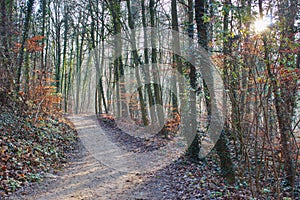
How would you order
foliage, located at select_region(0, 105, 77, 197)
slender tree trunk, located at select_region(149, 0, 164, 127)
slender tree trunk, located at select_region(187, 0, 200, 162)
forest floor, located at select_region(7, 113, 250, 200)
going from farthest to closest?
slender tree trunk, located at select_region(149, 0, 164, 127) → slender tree trunk, located at select_region(187, 0, 200, 162) → foliage, located at select_region(0, 105, 77, 197) → forest floor, located at select_region(7, 113, 250, 200)

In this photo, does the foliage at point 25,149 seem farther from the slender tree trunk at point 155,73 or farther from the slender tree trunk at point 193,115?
the slender tree trunk at point 155,73

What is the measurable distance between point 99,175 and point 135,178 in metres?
1.12

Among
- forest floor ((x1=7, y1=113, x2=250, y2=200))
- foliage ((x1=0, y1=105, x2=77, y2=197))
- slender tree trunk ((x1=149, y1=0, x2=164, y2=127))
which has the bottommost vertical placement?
→ forest floor ((x1=7, y1=113, x2=250, y2=200))

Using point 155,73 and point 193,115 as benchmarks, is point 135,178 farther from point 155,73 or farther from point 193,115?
point 155,73

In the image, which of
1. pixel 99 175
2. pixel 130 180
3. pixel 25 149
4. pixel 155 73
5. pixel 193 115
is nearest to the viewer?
pixel 130 180

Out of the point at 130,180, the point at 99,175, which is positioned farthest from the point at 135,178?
the point at 99,175

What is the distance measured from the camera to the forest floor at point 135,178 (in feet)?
19.7

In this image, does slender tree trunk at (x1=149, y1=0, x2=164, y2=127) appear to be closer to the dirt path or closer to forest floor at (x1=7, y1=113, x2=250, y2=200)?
the dirt path

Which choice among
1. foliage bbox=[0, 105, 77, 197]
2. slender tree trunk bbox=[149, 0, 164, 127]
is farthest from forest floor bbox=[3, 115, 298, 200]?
slender tree trunk bbox=[149, 0, 164, 127]

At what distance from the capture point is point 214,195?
5.59 meters

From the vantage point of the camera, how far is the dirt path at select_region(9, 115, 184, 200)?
6.08m

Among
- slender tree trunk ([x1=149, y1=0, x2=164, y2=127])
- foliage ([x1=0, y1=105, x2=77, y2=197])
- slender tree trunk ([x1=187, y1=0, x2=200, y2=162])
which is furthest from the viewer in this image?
slender tree trunk ([x1=149, y1=0, x2=164, y2=127])

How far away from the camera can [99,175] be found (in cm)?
772

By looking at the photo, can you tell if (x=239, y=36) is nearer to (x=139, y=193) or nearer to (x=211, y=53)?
(x=211, y=53)
